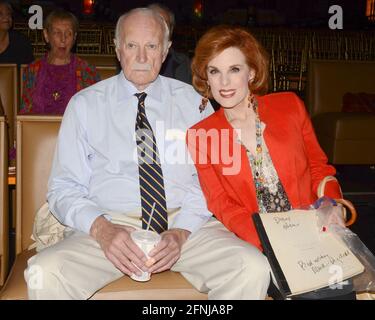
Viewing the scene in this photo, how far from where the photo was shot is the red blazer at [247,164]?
6.53ft

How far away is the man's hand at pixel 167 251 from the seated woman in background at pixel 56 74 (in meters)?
2.06

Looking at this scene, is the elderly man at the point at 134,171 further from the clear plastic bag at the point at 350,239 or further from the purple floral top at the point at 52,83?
the purple floral top at the point at 52,83

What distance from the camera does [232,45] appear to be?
2.04 metres

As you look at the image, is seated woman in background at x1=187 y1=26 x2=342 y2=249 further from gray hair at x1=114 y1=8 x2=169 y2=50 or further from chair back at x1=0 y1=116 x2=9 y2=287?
chair back at x1=0 y1=116 x2=9 y2=287

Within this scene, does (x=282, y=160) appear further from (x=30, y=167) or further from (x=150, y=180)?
(x=30, y=167)

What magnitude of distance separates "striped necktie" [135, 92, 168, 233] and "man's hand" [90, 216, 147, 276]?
0.16 meters

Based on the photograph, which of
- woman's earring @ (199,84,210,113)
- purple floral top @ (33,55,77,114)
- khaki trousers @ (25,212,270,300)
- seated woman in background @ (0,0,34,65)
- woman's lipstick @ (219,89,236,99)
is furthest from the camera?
seated woman in background @ (0,0,34,65)

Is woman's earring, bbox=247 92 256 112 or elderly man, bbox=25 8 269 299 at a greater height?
woman's earring, bbox=247 92 256 112

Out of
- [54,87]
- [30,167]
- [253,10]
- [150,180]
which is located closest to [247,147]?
[150,180]

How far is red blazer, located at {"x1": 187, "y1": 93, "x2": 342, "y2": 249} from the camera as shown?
1.99 m

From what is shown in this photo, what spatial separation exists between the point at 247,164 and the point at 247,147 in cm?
10

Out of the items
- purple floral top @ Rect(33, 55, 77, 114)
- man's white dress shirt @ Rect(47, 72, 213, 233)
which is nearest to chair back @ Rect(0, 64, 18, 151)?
purple floral top @ Rect(33, 55, 77, 114)

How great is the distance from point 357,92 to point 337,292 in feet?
15.6

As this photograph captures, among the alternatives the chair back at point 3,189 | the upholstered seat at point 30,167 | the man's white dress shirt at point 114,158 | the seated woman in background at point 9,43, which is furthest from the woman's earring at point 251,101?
the seated woman in background at point 9,43
